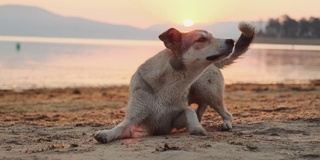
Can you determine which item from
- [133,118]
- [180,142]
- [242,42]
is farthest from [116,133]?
[242,42]

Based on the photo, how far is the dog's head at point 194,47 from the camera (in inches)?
268

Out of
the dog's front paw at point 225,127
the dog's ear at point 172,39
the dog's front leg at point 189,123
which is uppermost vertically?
the dog's ear at point 172,39

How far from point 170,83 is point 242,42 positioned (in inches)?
116

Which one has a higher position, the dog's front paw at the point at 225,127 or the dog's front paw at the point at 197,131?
the dog's front paw at the point at 197,131

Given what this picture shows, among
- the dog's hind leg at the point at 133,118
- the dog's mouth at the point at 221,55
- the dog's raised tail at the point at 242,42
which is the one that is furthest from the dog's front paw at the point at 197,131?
the dog's raised tail at the point at 242,42

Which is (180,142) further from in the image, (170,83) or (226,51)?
(226,51)

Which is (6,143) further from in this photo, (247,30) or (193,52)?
(247,30)

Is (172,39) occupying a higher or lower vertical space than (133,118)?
higher

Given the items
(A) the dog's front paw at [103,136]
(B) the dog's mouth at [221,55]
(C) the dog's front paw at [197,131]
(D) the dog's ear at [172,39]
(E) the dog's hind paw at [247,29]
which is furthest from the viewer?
(E) the dog's hind paw at [247,29]

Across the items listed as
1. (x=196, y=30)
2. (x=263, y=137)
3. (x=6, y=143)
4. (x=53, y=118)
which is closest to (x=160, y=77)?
(x=196, y=30)

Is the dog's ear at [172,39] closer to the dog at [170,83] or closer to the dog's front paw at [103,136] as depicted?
the dog at [170,83]

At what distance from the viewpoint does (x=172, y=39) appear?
7.02 m

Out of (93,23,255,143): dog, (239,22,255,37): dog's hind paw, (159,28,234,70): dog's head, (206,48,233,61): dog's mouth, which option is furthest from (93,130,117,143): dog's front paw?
(239,22,255,37): dog's hind paw

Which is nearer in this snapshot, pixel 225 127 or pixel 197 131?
pixel 197 131
